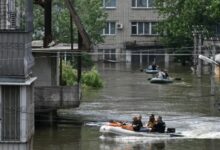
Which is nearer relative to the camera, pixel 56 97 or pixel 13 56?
pixel 13 56

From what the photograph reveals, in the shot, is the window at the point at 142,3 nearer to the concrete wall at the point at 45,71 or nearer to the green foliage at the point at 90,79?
the green foliage at the point at 90,79

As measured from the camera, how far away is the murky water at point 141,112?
33375 millimetres

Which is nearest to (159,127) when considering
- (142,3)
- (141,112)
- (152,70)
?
(141,112)

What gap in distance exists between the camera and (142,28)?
82125 millimetres

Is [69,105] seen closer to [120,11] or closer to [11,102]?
[11,102]

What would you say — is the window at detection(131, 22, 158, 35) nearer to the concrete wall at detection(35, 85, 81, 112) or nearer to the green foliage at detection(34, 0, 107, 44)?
the green foliage at detection(34, 0, 107, 44)

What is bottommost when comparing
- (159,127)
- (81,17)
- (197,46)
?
(159,127)

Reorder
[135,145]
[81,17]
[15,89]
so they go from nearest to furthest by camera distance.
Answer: [15,89] < [135,145] < [81,17]

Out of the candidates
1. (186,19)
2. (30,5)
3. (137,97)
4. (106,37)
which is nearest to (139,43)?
(106,37)

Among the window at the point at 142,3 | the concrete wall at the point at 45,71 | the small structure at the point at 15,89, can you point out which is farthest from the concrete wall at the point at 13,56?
the window at the point at 142,3

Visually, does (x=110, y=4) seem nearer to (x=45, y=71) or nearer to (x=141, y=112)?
(x=141, y=112)

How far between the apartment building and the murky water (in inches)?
592

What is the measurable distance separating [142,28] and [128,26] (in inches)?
57.3

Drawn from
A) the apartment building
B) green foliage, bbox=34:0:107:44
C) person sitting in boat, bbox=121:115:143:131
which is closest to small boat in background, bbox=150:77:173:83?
green foliage, bbox=34:0:107:44
